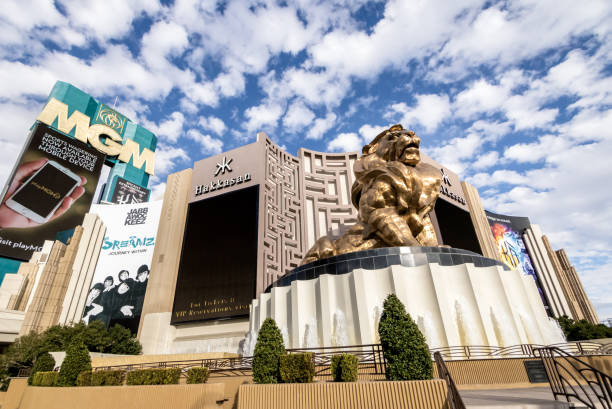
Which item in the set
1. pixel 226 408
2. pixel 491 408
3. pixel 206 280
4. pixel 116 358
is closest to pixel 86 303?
pixel 206 280

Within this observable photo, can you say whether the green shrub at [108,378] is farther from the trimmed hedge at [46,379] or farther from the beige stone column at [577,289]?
the beige stone column at [577,289]

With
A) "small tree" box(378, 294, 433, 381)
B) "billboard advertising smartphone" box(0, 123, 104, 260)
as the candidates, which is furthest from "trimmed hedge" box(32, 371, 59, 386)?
"billboard advertising smartphone" box(0, 123, 104, 260)

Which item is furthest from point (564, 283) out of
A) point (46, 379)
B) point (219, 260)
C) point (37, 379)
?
point (37, 379)

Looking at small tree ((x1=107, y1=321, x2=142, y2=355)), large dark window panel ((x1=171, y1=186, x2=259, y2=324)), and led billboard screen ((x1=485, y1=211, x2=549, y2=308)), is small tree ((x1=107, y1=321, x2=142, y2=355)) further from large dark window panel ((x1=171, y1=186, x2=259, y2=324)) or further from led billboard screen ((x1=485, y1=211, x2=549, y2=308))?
led billboard screen ((x1=485, y1=211, x2=549, y2=308))

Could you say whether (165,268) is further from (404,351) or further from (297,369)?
(404,351)

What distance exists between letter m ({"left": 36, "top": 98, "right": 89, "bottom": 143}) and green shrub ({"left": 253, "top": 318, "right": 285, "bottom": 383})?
198 feet

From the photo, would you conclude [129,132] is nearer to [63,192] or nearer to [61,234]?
[63,192]

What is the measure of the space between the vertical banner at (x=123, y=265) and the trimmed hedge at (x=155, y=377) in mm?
28558

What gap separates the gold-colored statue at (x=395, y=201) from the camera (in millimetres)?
16359

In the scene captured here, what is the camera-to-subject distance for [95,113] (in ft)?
203

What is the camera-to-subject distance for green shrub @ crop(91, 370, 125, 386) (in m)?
11.4

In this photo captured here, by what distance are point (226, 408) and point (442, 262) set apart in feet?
33.4

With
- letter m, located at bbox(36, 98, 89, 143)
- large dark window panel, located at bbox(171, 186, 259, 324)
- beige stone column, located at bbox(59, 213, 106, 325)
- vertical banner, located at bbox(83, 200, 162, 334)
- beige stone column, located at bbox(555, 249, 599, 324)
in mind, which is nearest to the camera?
large dark window panel, located at bbox(171, 186, 259, 324)

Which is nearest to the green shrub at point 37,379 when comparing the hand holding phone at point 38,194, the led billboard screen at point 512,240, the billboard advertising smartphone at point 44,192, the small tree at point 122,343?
the small tree at point 122,343
